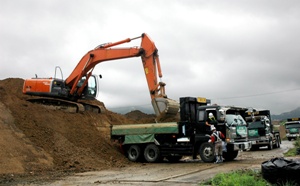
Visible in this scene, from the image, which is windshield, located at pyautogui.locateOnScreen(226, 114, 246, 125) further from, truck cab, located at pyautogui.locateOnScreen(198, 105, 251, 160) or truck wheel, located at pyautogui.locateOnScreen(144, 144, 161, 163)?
truck wheel, located at pyautogui.locateOnScreen(144, 144, 161, 163)

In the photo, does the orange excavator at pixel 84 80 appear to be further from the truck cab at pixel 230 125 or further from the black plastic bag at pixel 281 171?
the black plastic bag at pixel 281 171

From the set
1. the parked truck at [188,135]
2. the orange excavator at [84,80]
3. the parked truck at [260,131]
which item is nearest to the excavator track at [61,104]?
the orange excavator at [84,80]

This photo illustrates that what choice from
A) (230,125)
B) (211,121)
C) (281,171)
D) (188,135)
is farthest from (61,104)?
(281,171)

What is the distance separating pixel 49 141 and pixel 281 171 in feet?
42.2

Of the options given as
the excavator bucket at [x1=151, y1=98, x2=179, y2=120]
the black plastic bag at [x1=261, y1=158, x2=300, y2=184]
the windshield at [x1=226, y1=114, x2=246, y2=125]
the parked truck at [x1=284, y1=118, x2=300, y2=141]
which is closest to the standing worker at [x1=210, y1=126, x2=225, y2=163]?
the windshield at [x1=226, y1=114, x2=246, y2=125]

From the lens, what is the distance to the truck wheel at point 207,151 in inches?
599

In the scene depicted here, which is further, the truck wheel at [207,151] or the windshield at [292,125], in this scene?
the windshield at [292,125]

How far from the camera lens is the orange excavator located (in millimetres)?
19180

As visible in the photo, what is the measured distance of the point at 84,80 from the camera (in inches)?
969

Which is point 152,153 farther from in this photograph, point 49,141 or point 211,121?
point 49,141

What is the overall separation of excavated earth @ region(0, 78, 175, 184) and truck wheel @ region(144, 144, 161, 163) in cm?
112

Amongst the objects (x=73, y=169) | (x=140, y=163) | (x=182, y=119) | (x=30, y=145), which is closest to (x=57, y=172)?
(x=73, y=169)

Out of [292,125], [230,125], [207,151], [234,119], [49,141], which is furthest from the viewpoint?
[292,125]

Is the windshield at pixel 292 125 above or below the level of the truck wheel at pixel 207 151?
above
